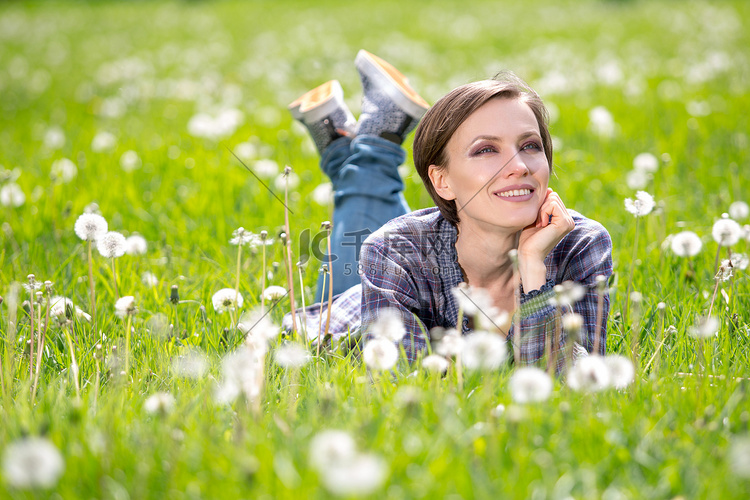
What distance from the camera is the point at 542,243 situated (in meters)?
2.16

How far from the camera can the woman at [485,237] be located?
213cm

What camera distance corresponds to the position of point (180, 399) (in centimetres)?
168

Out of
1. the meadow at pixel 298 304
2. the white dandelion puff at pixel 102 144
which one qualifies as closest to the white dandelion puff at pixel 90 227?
the meadow at pixel 298 304

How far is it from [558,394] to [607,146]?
3411 mm

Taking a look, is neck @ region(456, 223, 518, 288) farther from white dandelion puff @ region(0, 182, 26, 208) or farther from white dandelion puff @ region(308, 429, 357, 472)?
white dandelion puff @ region(0, 182, 26, 208)

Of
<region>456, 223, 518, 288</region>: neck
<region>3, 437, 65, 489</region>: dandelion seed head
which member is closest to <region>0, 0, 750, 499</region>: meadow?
<region>3, 437, 65, 489</region>: dandelion seed head

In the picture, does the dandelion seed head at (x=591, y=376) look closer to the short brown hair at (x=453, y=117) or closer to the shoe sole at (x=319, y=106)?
the short brown hair at (x=453, y=117)

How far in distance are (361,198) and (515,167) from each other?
3.46ft

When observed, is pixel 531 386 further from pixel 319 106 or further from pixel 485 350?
pixel 319 106

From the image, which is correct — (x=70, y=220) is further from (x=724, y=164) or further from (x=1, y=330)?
(x=724, y=164)

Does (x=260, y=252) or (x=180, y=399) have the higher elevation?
(x=260, y=252)

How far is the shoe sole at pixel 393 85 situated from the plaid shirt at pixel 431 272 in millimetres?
760

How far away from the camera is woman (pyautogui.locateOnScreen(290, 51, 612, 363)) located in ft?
7.00

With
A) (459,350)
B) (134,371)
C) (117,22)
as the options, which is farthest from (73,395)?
(117,22)
